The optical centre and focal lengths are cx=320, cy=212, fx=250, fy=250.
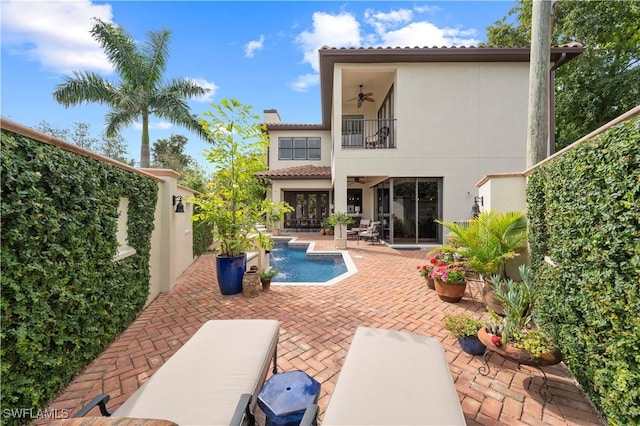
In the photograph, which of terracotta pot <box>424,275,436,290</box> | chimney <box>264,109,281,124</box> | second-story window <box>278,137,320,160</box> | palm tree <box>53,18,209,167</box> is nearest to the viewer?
terracotta pot <box>424,275,436,290</box>

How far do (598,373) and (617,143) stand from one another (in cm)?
190

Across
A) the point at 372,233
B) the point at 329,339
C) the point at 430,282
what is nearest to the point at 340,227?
the point at 372,233

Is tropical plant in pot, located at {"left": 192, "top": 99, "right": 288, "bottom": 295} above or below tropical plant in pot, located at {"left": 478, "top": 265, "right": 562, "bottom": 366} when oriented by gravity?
above

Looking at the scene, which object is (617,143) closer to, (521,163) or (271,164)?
(521,163)

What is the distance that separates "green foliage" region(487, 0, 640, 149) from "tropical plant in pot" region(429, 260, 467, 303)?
13.7 metres

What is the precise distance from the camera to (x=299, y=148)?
1755 centimetres

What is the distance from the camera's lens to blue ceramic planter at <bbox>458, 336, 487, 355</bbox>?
9.91ft

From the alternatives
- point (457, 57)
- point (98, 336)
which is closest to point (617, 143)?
point (98, 336)

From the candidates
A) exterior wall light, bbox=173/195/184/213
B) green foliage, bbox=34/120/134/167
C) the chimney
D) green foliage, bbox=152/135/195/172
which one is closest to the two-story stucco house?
exterior wall light, bbox=173/195/184/213

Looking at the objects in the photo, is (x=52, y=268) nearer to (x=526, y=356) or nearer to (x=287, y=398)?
(x=287, y=398)

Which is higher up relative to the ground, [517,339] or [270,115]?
[270,115]

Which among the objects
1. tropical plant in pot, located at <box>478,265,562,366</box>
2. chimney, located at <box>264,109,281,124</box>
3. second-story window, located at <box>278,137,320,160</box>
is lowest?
tropical plant in pot, located at <box>478,265,562,366</box>

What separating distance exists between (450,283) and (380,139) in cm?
885
